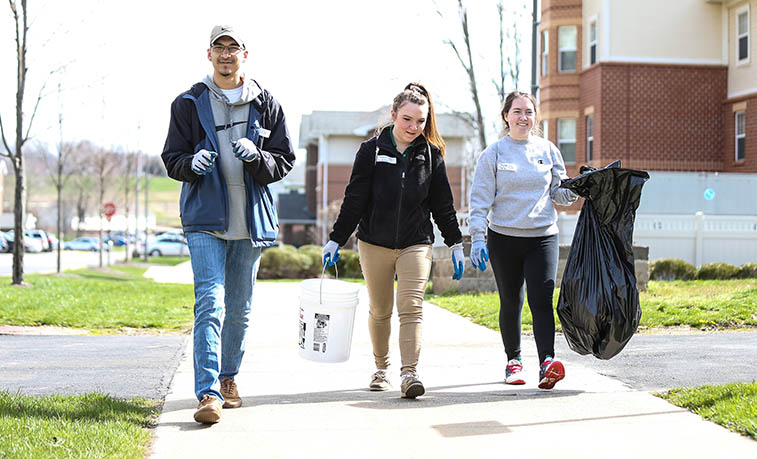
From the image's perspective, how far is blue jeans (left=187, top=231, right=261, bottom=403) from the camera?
18.1 ft

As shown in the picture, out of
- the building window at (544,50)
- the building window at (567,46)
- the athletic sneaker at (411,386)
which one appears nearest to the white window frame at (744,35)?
the building window at (567,46)

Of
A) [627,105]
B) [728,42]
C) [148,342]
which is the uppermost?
[728,42]

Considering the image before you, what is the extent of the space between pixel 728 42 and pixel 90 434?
2703 centimetres

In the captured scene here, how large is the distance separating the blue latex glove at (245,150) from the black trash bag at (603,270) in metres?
2.19

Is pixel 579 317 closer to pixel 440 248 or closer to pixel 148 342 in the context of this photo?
pixel 148 342

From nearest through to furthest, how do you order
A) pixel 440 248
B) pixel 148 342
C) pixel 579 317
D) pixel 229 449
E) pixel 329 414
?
pixel 229 449 < pixel 329 414 < pixel 579 317 < pixel 148 342 < pixel 440 248

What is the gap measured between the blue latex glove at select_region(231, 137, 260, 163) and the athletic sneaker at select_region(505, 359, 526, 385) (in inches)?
98.2

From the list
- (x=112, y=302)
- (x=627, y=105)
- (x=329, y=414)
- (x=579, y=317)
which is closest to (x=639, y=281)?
(x=112, y=302)

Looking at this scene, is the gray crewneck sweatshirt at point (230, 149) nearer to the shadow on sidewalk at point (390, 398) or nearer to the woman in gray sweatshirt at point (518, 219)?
the shadow on sidewalk at point (390, 398)

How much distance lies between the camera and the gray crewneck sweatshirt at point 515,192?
6.75 metres

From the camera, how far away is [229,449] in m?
4.84

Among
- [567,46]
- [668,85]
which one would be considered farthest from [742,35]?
[567,46]

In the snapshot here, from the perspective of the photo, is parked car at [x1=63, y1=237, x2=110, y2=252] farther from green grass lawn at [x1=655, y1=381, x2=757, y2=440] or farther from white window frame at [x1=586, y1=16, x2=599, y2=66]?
green grass lawn at [x1=655, y1=381, x2=757, y2=440]

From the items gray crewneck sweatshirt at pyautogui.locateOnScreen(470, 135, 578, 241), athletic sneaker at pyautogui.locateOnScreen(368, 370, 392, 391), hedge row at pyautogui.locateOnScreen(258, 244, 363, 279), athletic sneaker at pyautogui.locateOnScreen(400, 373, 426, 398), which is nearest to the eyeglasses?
gray crewneck sweatshirt at pyautogui.locateOnScreen(470, 135, 578, 241)
